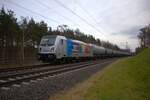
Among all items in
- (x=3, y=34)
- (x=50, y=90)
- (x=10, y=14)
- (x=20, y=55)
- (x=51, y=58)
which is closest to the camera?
(x=50, y=90)

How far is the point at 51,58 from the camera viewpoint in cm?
1911

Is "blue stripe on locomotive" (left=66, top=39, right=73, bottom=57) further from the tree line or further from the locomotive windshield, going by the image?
the tree line

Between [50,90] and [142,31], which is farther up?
[142,31]

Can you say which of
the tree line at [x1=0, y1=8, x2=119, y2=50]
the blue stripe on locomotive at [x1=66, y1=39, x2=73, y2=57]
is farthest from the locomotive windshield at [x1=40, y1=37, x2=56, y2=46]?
the tree line at [x1=0, y1=8, x2=119, y2=50]

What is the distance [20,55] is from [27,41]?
798 inches

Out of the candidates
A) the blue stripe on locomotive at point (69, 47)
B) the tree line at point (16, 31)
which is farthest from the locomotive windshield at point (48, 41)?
the tree line at point (16, 31)

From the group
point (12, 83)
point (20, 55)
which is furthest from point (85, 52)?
point (12, 83)

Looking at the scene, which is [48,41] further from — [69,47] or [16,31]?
[16,31]

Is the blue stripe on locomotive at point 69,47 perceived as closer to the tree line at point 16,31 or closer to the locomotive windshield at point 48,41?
the locomotive windshield at point 48,41

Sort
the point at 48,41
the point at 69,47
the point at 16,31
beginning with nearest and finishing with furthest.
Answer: the point at 48,41 < the point at 69,47 < the point at 16,31

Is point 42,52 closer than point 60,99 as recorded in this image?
No

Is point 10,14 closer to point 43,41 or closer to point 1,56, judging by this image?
point 1,56

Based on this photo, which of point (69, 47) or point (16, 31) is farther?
point (16, 31)

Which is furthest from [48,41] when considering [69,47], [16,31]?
[16,31]
